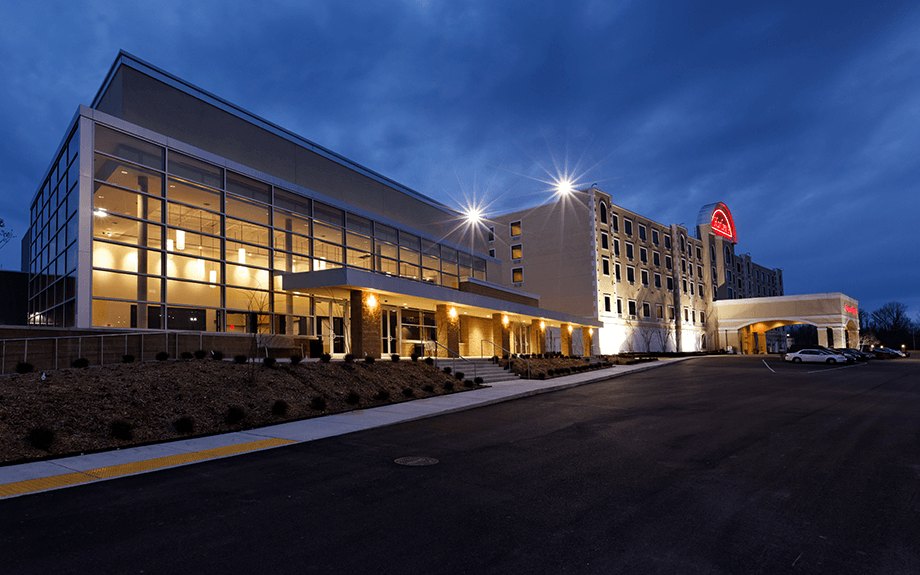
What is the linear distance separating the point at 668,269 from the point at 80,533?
74652mm

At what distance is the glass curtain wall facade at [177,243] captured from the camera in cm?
2111

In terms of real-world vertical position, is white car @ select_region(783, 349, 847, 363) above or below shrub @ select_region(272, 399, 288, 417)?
below

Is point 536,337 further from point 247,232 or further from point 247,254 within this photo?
point 247,232

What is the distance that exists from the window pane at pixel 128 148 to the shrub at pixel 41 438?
15462 mm

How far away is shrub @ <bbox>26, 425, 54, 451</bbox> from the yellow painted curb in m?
1.84

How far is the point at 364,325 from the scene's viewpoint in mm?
25172

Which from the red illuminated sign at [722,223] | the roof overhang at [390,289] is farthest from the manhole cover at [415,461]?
the red illuminated sign at [722,223]

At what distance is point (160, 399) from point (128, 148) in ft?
46.4

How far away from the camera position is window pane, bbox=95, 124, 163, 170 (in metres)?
21.1

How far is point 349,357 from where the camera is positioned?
66.4ft

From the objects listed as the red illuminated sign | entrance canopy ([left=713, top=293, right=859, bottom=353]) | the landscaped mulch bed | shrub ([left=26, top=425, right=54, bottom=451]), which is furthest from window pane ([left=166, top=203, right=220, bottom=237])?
the red illuminated sign

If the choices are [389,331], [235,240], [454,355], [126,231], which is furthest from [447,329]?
[126,231]

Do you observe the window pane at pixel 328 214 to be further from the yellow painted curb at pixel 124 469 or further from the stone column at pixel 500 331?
the yellow painted curb at pixel 124 469

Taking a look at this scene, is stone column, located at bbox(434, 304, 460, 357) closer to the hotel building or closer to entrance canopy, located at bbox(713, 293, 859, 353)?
the hotel building
